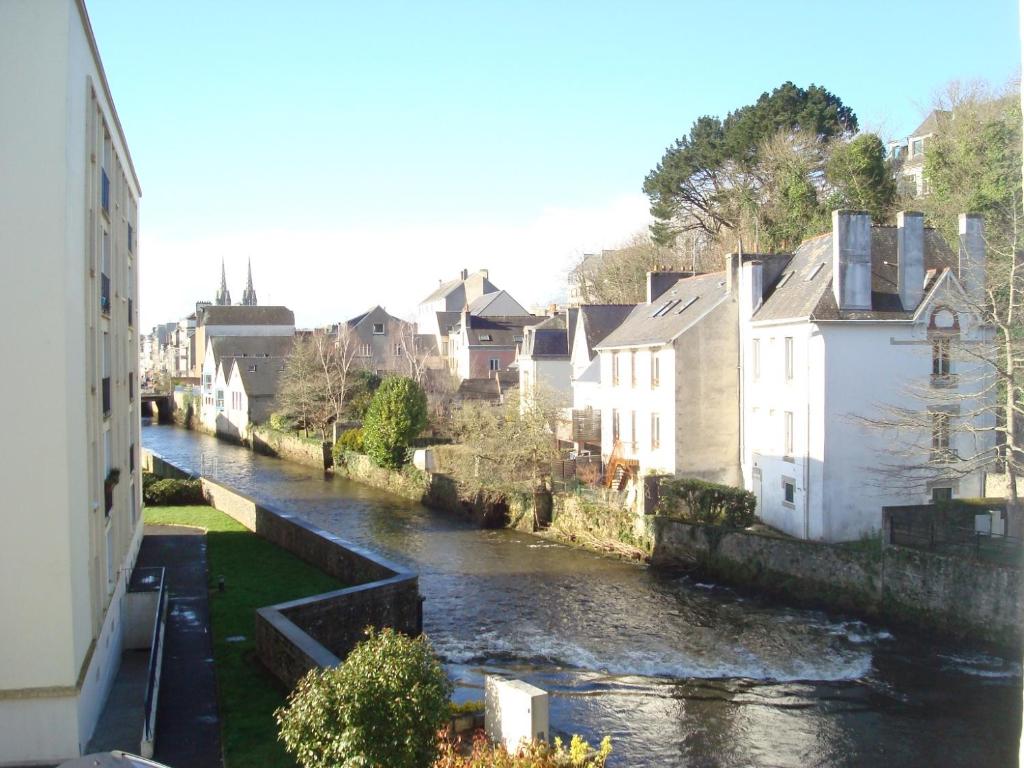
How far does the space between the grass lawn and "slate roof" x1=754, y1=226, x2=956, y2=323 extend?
16471 millimetres

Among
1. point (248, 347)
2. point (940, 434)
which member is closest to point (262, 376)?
point (248, 347)

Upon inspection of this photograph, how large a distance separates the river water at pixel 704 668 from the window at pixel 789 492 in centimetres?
420

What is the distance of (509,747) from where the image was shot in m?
11.0

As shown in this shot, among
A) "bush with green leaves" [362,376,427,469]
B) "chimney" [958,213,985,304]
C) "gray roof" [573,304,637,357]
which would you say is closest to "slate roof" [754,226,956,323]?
"chimney" [958,213,985,304]

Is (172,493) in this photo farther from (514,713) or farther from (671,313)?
(514,713)

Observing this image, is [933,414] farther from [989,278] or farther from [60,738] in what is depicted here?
[60,738]

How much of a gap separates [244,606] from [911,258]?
21.7m

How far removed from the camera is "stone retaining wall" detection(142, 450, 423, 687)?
51.4 ft

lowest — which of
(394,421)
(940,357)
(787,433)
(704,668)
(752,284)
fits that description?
(704,668)

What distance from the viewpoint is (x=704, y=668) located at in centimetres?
2009

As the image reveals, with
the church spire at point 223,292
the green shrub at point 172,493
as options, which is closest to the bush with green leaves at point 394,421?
the green shrub at point 172,493

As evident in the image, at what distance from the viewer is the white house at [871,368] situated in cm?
2669

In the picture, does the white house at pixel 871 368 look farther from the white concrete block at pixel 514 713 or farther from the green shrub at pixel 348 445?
the green shrub at pixel 348 445

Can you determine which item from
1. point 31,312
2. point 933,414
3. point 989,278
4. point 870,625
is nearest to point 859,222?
point 989,278
